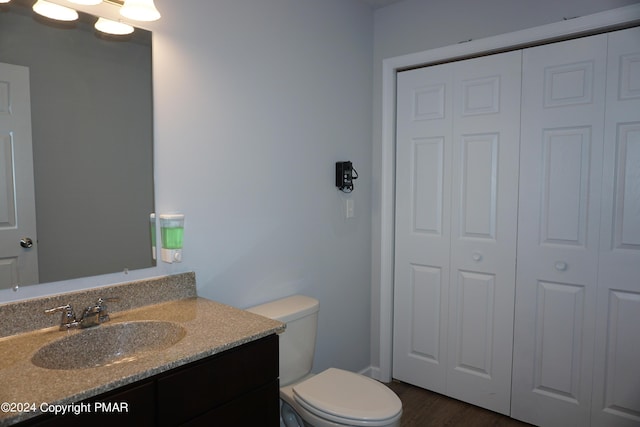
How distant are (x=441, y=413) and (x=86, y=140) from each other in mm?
2262

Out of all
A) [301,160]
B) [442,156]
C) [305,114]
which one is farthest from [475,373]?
[305,114]

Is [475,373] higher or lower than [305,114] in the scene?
lower

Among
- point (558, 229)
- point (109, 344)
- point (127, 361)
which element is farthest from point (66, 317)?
point (558, 229)

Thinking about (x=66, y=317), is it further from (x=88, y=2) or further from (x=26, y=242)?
(x=88, y=2)

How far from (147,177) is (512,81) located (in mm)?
1896

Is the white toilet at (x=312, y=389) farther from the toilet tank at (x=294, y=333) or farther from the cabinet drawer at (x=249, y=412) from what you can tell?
the cabinet drawer at (x=249, y=412)

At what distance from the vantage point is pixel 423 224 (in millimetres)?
2594

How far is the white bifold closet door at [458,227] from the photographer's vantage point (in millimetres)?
2305

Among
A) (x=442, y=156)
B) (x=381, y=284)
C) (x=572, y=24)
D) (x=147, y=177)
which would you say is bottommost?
(x=381, y=284)

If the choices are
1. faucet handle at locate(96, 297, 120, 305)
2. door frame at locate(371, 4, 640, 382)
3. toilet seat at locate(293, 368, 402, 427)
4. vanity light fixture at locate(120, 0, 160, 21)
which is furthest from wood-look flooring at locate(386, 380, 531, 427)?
vanity light fixture at locate(120, 0, 160, 21)

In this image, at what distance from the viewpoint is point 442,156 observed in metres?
2.50

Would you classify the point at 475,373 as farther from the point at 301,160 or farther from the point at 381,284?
the point at 301,160

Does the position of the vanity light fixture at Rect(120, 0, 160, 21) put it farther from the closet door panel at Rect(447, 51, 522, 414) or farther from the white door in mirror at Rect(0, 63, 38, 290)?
the closet door panel at Rect(447, 51, 522, 414)

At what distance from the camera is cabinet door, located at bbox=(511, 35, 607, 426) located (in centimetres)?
205
